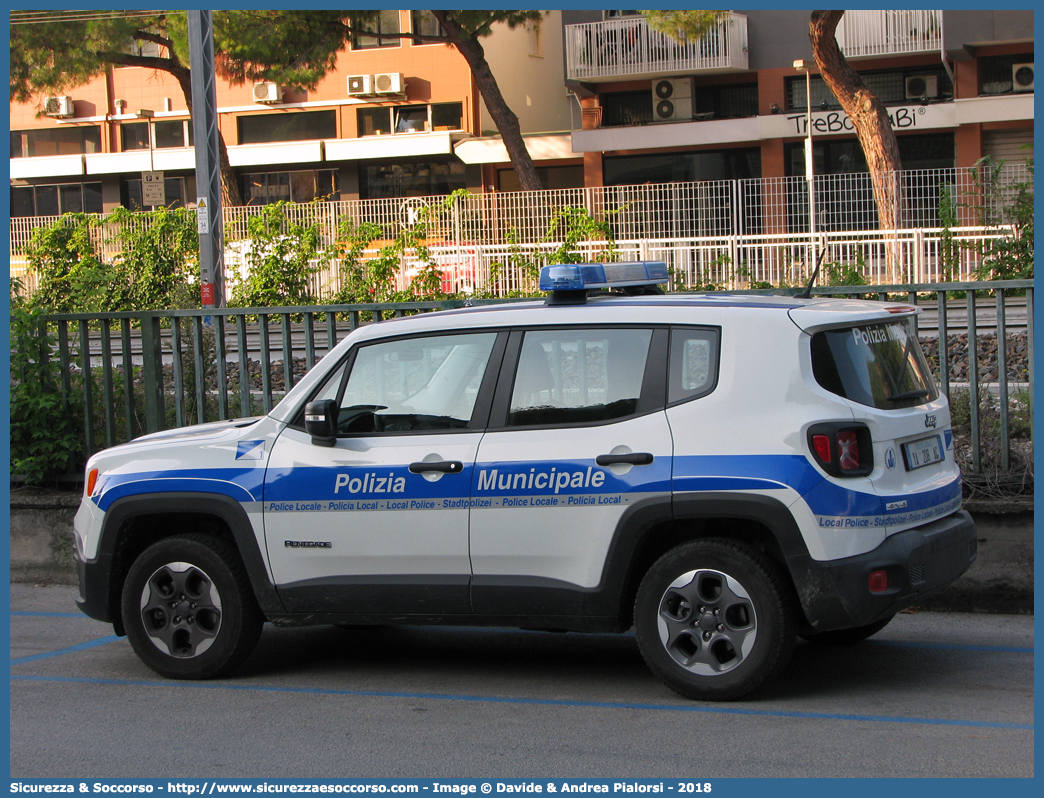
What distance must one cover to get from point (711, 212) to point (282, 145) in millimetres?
21079

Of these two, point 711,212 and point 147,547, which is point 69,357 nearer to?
point 147,547

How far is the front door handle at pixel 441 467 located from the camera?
5570mm

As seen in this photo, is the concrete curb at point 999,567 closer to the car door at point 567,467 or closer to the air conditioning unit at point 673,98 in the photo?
the car door at point 567,467

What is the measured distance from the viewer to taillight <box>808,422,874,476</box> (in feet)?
16.7

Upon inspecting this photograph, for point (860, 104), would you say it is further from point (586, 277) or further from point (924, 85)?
point (586, 277)

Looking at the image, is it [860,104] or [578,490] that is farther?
[860,104]

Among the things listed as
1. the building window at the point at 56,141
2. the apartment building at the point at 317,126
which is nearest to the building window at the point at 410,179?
the apartment building at the point at 317,126

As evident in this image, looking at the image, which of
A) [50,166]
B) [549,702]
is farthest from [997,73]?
[549,702]

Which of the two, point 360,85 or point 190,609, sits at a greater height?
point 360,85

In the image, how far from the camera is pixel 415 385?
5.84 meters

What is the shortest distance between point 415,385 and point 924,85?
1231 inches

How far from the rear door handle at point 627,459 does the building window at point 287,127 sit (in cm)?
3679

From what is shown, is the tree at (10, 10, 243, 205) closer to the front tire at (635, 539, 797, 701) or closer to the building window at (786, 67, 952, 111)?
the building window at (786, 67, 952, 111)

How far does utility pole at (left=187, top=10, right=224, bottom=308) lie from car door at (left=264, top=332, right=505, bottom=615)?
9.05 metres
